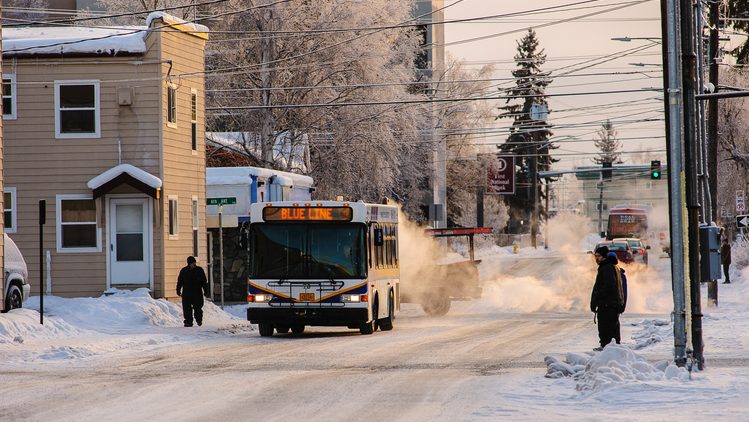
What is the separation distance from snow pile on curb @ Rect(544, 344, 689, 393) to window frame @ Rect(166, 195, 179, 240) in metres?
19.5

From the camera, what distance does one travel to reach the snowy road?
44.7ft

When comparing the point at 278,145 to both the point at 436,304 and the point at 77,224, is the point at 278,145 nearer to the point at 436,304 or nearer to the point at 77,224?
the point at 436,304

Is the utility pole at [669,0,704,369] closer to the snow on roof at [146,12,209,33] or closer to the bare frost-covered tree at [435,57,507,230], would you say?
the snow on roof at [146,12,209,33]

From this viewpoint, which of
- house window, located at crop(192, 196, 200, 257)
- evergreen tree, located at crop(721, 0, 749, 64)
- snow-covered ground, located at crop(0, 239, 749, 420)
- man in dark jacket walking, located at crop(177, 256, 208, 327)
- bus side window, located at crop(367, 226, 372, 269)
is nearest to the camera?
snow-covered ground, located at crop(0, 239, 749, 420)

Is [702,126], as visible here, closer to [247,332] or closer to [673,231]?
[247,332]

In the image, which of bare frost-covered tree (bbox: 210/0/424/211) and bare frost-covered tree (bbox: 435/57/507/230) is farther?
bare frost-covered tree (bbox: 435/57/507/230)

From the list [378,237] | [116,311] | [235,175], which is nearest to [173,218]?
[116,311]

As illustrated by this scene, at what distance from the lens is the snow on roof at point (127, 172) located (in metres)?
33.5

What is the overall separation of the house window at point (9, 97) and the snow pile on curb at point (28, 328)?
9854 mm

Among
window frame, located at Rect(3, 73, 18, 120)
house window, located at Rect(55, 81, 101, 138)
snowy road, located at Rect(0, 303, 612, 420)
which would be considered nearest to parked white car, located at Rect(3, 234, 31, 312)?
snowy road, located at Rect(0, 303, 612, 420)

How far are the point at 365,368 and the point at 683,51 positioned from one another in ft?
20.2

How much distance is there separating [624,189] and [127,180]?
124 m

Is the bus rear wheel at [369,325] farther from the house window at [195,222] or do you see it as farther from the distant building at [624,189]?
the distant building at [624,189]

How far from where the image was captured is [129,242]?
34344 millimetres
